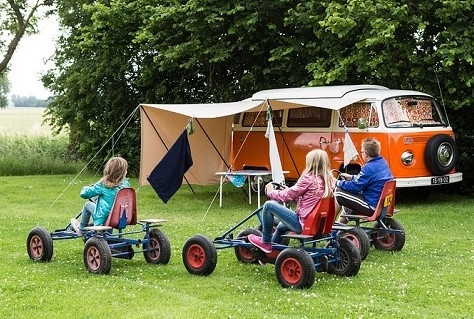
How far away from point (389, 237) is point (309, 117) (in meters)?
5.79

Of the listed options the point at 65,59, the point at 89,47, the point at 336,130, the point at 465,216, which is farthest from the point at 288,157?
the point at 65,59

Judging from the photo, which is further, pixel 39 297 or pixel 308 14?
pixel 308 14

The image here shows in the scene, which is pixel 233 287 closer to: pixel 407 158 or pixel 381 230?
pixel 381 230

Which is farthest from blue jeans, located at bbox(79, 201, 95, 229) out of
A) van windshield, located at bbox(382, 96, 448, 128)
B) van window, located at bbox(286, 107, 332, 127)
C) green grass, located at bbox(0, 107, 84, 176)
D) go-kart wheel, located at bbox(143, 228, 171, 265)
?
green grass, located at bbox(0, 107, 84, 176)

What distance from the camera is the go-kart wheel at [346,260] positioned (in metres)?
8.18

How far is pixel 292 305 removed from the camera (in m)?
7.00

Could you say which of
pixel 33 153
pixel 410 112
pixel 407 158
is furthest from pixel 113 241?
pixel 33 153

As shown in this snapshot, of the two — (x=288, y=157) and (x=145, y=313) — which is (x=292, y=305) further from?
(x=288, y=157)

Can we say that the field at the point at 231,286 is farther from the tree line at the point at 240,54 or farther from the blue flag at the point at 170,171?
the tree line at the point at 240,54

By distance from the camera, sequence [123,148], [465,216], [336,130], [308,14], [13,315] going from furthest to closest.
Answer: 1. [123,148]
2. [308,14]
3. [336,130]
4. [465,216]
5. [13,315]

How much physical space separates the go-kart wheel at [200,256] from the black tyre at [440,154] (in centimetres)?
702

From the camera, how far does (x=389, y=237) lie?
9.93 metres

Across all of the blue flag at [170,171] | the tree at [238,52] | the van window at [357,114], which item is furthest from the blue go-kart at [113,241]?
the tree at [238,52]

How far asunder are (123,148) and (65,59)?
11.3ft
